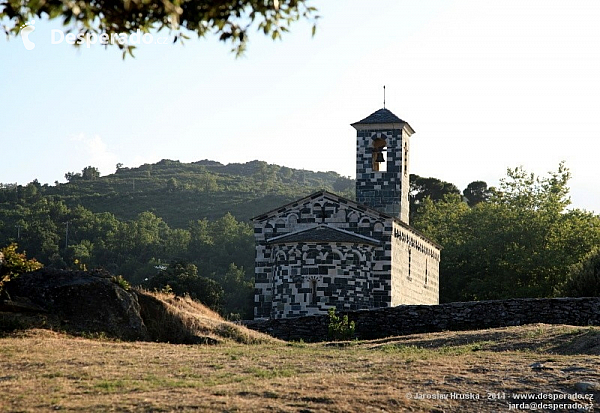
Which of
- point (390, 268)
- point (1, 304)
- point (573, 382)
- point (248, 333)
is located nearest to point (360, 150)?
point (390, 268)

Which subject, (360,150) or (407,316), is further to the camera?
(360,150)

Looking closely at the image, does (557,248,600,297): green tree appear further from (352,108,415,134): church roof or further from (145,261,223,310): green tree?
(145,261,223,310): green tree

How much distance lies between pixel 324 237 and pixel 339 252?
0.78m

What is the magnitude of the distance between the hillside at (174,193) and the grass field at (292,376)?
95693 mm

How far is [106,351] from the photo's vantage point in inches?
710

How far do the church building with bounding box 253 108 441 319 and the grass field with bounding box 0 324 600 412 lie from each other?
37.4 ft

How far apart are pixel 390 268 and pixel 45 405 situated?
21670 millimetres

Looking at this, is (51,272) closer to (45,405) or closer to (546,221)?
(45,405)

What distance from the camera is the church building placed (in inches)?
1241

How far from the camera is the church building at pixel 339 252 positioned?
31516mm

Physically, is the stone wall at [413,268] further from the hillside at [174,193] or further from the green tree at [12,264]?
the hillside at [174,193]

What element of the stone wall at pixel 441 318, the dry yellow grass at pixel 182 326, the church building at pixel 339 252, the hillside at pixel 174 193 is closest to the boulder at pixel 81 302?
the dry yellow grass at pixel 182 326

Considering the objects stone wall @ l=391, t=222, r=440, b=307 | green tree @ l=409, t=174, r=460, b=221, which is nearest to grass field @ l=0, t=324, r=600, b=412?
stone wall @ l=391, t=222, r=440, b=307

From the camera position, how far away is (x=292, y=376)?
14742 mm
